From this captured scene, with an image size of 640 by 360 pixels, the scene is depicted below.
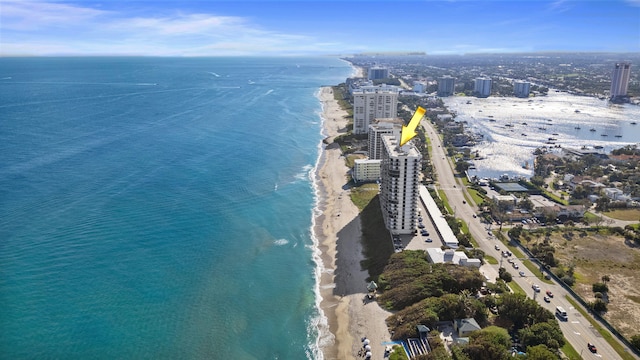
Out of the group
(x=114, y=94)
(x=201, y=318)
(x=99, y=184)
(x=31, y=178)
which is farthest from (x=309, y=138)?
(x=114, y=94)

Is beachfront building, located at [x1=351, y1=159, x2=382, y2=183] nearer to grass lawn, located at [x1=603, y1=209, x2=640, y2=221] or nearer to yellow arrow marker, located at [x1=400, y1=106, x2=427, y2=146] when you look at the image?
yellow arrow marker, located at [x1=400, y1=106, x2=427, y2=146]

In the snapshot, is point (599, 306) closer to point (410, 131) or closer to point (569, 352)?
point (569, 352)

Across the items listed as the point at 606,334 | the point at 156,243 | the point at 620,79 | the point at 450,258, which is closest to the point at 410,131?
the point at 450,258

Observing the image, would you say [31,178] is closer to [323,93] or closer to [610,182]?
[610,182]

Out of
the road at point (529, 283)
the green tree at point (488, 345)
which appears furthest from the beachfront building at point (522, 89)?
the green tree at point (488, 345)

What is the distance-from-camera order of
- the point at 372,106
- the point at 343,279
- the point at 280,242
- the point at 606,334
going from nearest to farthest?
the point at 606,334 < the point at 343,279 < the point at 280,242 < the point at 372,106

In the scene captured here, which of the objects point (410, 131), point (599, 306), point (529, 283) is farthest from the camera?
point (410, 131)

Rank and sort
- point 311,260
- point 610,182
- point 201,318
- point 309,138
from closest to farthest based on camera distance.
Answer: point 201,318, point 311,260, point 610,182, point 309,138
